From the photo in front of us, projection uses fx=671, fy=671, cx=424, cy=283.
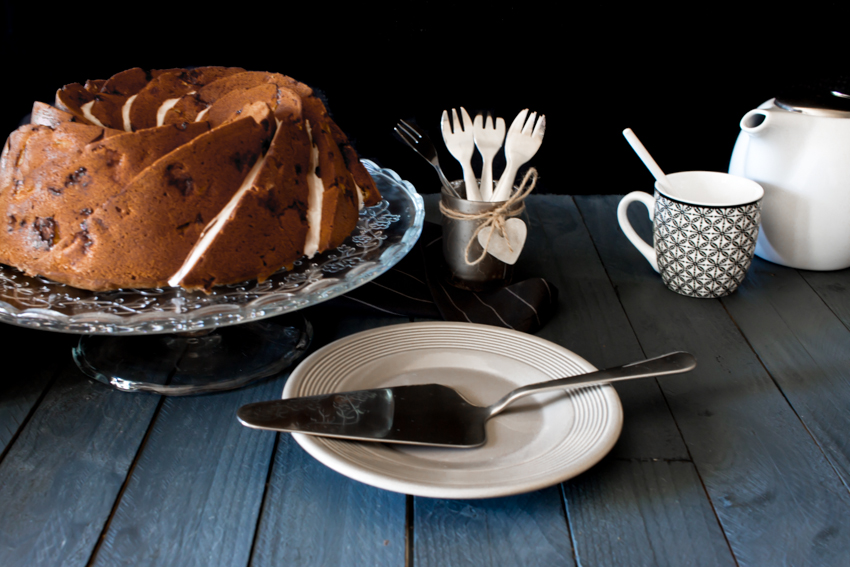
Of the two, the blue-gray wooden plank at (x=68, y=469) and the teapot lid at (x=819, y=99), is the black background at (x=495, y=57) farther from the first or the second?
the blue-gray wooden plank at (x=68, y=469)

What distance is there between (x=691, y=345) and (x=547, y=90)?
742mm

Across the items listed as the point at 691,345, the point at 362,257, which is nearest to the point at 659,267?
the point at 691,345

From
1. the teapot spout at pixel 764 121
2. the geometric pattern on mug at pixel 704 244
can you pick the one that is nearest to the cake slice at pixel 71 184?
the geometric pattern on mug at pixel 704 244

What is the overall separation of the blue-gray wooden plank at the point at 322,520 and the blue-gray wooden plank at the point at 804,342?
427 millimetres

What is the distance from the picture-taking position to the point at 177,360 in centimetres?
79

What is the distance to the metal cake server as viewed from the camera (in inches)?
22.7

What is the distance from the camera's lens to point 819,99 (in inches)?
39.0

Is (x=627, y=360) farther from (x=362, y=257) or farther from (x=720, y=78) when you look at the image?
(x=720, y=78)

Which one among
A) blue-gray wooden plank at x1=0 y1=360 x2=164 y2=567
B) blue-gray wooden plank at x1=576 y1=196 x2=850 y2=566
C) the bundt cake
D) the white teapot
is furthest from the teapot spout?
blue-gray wooden plank at x1=0 y1=360 x2=164 y2=567

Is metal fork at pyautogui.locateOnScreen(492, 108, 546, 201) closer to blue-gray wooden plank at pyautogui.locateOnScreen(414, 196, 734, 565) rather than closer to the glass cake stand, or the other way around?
the glass cake stand

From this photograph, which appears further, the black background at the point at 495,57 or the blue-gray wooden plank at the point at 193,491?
the black background at the point at 495,57

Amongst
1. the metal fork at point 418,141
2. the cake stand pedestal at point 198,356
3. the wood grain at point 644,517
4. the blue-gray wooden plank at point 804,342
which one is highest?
the metal fork at point 418,141

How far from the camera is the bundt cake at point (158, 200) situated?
66 centimetres

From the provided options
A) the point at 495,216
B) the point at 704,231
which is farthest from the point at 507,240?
the point at 704,231
